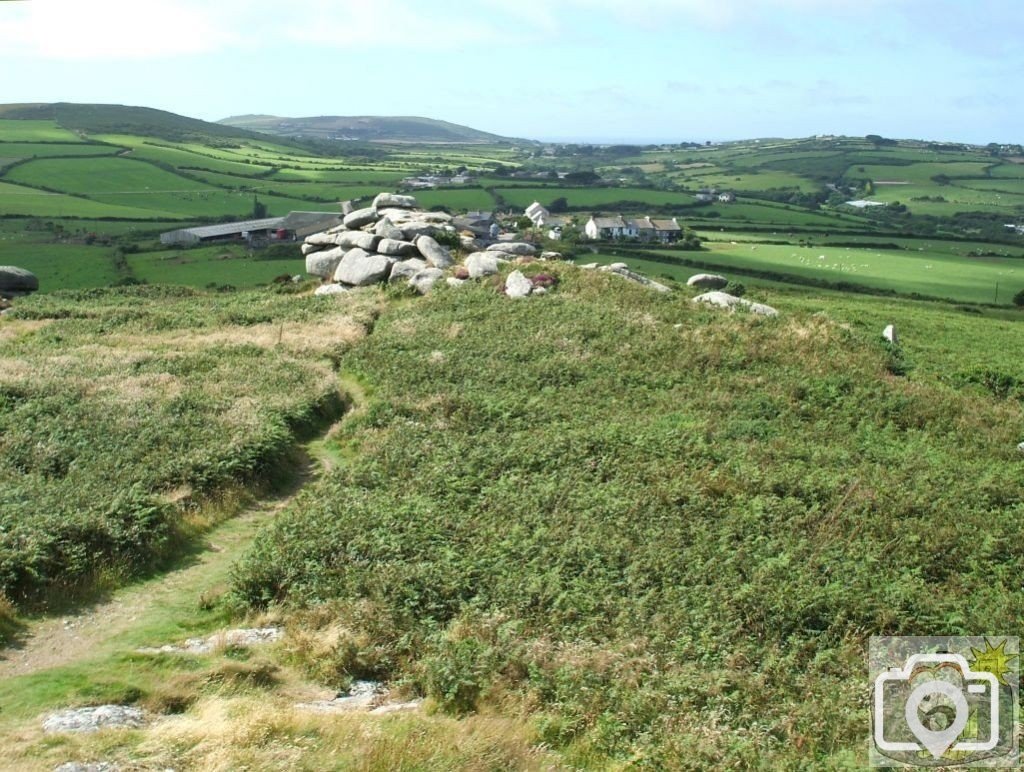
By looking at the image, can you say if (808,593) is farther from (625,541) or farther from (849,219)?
(849,219)

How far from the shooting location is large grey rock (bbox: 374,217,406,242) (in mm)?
44906

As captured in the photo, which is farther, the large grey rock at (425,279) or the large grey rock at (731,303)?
the large grey rock at (425,279)

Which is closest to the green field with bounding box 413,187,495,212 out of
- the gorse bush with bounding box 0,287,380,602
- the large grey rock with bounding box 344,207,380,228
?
the large grey rock with bounding box 344,207,380,228

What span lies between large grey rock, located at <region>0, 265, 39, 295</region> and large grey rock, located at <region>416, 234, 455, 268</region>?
24.0 meters

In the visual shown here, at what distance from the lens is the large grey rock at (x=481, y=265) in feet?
128

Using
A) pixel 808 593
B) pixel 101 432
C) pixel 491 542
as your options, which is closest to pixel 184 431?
pixel 101 432

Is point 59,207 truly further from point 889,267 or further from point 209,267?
point 889,267

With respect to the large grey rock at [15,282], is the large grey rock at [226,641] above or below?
below

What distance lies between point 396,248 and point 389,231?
78.5 inches

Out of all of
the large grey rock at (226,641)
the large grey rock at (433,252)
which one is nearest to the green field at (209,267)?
the large grey rock at (433,252)

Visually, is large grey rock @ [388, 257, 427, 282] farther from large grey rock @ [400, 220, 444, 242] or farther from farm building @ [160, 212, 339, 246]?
farm building @ [160, 212, 339, 246]

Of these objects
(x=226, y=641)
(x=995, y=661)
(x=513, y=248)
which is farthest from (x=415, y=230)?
(x=995, y=661)

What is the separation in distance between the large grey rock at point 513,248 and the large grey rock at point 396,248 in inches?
169

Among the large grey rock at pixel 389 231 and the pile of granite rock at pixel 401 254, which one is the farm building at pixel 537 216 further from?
the large grey rock at pixel 389 231
